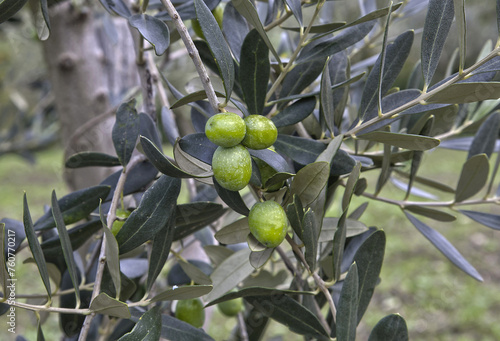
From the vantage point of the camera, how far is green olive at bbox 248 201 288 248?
0.39m

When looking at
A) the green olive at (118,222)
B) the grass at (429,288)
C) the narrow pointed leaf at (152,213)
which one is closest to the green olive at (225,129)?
the narrow pointed leaf at (152,213)

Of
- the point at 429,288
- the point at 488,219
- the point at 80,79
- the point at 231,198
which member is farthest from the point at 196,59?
the point at 429,288

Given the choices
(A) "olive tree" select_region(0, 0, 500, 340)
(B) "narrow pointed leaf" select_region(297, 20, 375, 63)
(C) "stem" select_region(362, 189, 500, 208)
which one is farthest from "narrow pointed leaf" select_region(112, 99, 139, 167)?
(C) "stem" select_region(362, 189, 500, 208)

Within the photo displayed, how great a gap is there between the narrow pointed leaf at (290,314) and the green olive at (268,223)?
0.11 metres

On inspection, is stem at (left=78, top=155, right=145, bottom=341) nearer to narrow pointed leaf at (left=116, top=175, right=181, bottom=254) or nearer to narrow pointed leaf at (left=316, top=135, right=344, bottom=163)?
narrow pointed leaf at (left=116, top=175, right=181, bottom=254)

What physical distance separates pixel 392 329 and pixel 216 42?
1.10 feet

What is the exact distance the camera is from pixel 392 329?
461mm

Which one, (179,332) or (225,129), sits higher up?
(225,129)

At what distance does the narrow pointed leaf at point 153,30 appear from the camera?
1.44 ft

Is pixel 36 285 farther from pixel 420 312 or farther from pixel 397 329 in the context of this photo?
pixel 397 329

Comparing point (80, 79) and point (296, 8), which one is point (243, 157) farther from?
point (80, 79)

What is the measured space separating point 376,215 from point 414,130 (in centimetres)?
375

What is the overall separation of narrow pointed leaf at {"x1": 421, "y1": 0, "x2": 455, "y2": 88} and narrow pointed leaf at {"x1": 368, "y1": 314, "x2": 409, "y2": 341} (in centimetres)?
24

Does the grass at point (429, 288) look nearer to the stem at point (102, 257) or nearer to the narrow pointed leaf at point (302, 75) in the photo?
the narrow pointed leaf at point (302, 75)
